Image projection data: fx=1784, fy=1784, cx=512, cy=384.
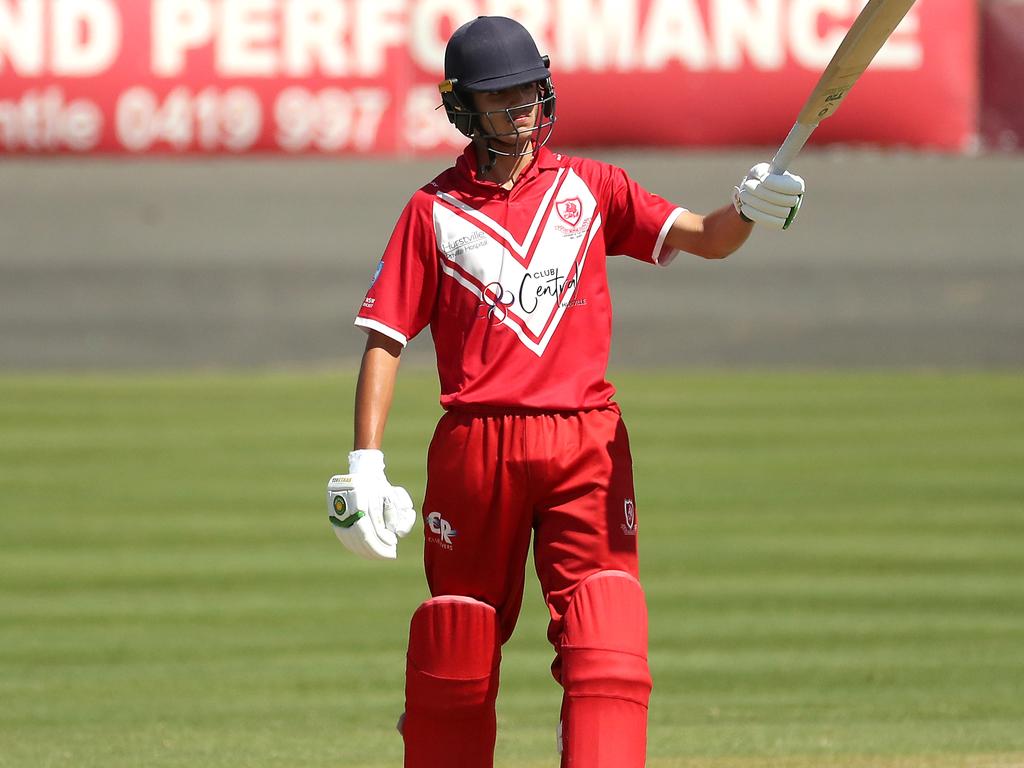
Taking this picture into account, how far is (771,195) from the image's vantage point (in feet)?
13.7

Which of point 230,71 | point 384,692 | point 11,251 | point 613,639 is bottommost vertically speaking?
point 384,692

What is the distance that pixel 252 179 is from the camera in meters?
14.8

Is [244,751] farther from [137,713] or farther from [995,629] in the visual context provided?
[995,629]

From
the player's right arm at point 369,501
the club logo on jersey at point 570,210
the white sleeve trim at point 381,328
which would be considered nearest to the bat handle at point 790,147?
the club logo on jersey at point 570,210

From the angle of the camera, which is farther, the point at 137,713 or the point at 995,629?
the point at 995,629

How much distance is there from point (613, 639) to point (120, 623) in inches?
158

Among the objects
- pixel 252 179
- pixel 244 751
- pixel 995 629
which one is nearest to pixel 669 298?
pixel 252 179

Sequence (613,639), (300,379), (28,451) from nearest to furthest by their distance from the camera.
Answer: (613,639) → (28,451) → (300,379)

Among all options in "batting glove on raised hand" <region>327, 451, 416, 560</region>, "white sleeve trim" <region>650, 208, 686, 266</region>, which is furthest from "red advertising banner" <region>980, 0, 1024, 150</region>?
"batting glove on raised hand" <region>327, 451, 416, 560</region>

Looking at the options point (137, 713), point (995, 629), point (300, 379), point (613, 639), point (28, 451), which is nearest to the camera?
point (613, 639)

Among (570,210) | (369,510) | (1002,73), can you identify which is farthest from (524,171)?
(1002,73)

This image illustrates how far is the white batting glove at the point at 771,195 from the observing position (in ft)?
13.7

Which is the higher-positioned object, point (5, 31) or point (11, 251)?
point (5, 31)

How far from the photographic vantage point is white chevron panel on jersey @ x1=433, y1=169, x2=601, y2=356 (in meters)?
4.22
